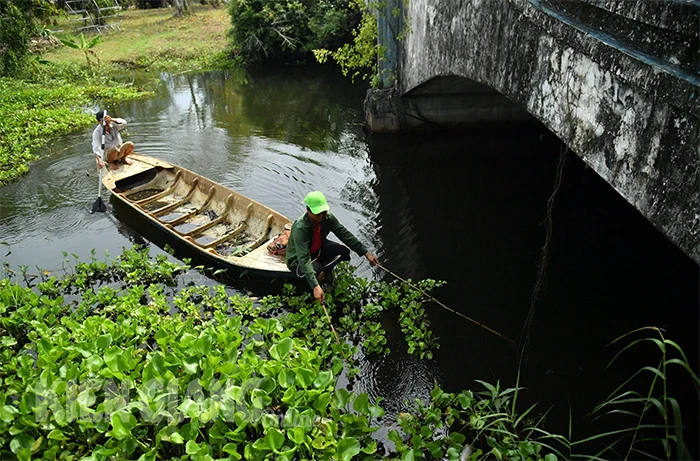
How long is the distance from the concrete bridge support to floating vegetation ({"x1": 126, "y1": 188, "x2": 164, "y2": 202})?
6439 mm

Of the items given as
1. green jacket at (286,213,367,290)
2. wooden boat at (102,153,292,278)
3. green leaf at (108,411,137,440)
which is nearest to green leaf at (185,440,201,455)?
green leaf at (108,411,137,440)

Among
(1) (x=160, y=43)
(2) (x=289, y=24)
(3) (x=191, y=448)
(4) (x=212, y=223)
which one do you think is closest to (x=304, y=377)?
(3) (x=191, y=448)

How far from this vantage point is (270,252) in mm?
7363

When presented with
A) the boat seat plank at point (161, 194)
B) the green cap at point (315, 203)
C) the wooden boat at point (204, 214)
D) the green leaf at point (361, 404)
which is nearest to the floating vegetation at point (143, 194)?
the wooden boat at point (204, 214)

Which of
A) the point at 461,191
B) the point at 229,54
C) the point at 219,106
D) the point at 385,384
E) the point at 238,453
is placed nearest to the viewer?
the point at 238,453

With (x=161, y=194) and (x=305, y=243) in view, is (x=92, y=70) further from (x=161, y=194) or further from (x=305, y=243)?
(x=305, y=243)

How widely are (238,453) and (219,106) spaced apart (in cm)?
1458

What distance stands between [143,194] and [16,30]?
12.9 m

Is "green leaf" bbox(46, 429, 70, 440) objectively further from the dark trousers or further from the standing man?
the standing man

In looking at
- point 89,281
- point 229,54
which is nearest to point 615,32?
point 89,281

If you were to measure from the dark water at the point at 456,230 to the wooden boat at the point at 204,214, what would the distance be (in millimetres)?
484

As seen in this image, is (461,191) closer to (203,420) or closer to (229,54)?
(203,420)

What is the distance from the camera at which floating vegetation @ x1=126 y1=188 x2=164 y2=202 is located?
974 cm

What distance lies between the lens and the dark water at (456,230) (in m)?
5.82
